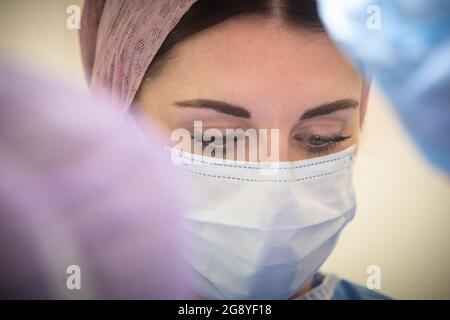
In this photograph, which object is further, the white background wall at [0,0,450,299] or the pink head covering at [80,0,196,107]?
the white background wall at [0,0,450,299]

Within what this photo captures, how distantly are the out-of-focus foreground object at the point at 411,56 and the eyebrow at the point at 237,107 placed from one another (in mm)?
167

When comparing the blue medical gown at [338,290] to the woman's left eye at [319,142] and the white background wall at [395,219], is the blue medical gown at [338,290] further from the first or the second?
the woman's left eye at [319,142]

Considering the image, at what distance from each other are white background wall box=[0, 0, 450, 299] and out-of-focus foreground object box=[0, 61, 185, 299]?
0.16m

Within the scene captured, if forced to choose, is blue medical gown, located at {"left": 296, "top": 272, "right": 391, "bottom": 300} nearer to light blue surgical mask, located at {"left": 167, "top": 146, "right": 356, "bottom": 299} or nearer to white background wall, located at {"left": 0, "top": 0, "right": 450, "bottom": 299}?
white background wall, located at {"left": 0, "top": 0, "right": 450, "bottom": 299}

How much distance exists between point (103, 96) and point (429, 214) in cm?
98

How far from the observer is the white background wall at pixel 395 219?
1.17m

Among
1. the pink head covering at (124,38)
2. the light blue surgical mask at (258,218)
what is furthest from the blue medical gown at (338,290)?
the pink head covering at (124,38)

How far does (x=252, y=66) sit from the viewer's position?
38.8 inches

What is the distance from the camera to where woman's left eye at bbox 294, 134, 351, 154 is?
3.28 ft

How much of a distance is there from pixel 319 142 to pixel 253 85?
0.21 meters

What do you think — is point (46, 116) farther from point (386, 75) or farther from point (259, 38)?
point (386, 75)

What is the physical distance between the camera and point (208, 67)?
986mm

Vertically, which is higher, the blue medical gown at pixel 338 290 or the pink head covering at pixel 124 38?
the pink head covering at pixel 124 38

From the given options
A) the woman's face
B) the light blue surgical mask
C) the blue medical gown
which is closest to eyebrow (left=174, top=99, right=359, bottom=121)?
the woman's face
